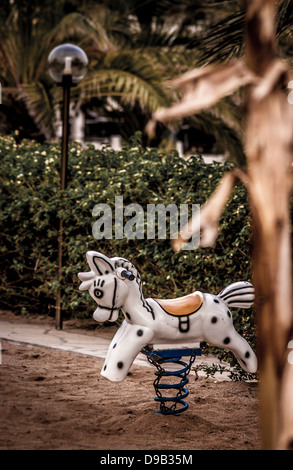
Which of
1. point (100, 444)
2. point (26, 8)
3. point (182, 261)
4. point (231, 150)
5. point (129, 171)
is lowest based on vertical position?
point (100, 444)

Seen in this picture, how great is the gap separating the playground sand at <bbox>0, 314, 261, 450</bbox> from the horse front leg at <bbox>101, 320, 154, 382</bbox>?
314 mm

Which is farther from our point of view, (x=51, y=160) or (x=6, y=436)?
(x=51, y=160)

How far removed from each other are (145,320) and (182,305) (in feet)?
0.91

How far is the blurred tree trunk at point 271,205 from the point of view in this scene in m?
1.64

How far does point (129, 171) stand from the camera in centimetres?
651

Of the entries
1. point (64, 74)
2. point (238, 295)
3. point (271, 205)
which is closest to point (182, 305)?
point (238, 295)

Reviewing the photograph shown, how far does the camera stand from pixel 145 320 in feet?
11.7

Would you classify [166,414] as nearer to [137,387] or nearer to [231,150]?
[137,387]

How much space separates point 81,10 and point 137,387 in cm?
1049

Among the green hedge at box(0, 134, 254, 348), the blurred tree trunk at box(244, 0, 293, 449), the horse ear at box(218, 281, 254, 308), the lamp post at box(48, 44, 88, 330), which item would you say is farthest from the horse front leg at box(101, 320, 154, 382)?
the lamp post at box(48, 44, 88, 330)

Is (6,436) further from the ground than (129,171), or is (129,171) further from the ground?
(129,171)

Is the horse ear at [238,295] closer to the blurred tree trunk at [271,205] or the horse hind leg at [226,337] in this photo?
the horse hind leg at [226,337]

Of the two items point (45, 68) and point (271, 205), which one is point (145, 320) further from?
point (45, 68)

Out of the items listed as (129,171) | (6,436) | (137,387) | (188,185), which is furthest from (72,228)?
(6,436)
